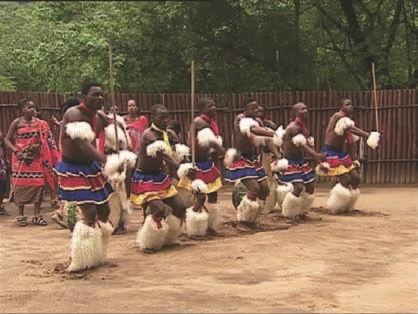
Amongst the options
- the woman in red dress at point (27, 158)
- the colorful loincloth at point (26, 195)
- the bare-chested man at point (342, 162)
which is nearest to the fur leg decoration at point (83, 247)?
the woman in red dress at point (27, 158)

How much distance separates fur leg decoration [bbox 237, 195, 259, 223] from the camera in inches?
342

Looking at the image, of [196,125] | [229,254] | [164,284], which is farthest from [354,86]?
[164,284]

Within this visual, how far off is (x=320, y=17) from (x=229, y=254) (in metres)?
11.6

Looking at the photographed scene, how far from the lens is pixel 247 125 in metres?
8.76

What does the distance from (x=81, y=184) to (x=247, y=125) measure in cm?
289

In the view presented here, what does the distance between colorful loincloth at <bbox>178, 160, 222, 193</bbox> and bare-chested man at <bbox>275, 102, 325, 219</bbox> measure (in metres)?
1.36

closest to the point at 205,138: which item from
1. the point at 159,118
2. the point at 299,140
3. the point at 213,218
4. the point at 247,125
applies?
the point at 159,118

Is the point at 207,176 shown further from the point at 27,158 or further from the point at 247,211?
the point at 27,158

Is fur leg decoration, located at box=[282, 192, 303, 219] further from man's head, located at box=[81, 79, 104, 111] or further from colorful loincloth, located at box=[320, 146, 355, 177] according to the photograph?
man's head, located at box=[81, 79, 104, 111]

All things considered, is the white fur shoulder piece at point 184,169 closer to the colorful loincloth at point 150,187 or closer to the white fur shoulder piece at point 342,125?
the colorful loincloth at point 150,187

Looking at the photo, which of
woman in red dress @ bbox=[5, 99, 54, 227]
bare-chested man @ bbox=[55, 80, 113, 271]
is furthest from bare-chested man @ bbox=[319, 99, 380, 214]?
bare-chested man @ bbox=[55, 80, 113, 271]

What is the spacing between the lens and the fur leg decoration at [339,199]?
10172mm

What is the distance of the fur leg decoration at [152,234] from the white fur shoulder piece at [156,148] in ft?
2.16

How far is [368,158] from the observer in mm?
15008
